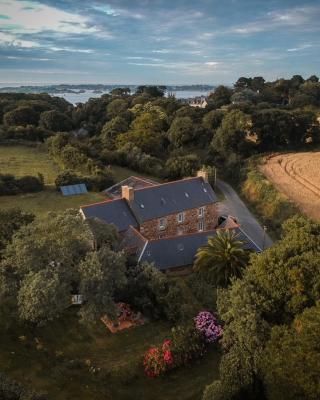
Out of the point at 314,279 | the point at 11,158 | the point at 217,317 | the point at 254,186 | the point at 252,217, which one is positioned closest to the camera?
the point at 314,279

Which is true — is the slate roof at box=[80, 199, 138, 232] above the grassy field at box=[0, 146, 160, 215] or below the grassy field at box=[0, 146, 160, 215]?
above

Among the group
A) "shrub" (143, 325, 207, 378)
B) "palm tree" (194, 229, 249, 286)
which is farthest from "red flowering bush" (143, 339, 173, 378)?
"palm tree" (194, 229, 249, 286)

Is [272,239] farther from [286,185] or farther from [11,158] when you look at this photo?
[11,158]

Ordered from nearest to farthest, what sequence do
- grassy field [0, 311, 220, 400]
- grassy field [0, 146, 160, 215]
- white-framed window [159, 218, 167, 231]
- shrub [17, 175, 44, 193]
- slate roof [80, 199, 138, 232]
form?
grassy field [0, 311, 220, 400] → slate roof [80, 199, 138, 232] → white-framed window [159, 218, 167, 231] → grassy field [0, 146, 160, 215] → shrub [17, 175, 44, 193]

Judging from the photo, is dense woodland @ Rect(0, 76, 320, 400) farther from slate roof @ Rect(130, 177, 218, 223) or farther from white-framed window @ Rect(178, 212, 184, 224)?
white-framed window @ Rect(178, 212, 184, 224)

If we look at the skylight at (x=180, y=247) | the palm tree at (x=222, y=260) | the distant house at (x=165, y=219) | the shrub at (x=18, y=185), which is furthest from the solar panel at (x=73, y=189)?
the palm tree at (x=222, y=260)

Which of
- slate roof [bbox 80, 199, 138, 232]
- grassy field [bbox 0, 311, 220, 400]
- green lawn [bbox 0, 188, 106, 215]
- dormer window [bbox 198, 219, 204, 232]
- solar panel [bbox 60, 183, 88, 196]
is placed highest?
slate roof [bbox 80, 199, 138, 232]

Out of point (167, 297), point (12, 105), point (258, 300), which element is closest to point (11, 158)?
point (12, 105)

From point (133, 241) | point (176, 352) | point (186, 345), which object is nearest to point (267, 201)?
point (133, 241)
